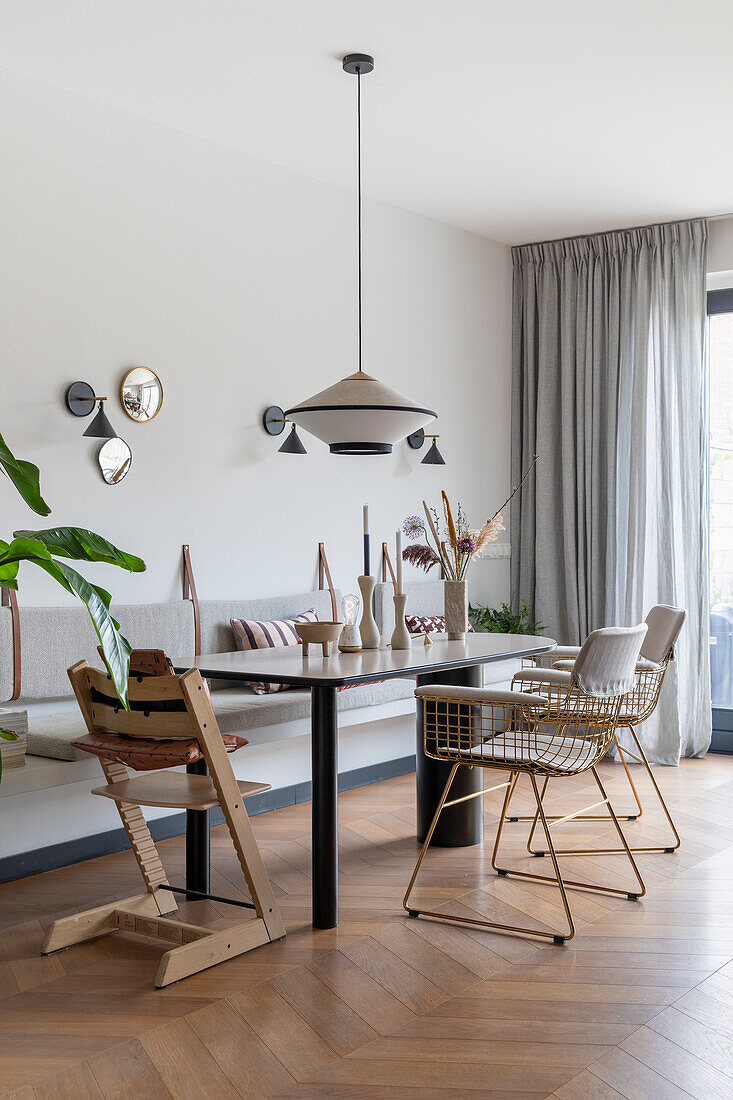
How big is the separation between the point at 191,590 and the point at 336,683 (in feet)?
5.08

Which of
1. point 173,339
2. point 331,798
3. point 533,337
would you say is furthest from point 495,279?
point 331,798

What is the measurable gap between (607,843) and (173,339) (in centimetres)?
261

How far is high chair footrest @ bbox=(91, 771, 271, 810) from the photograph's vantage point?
2842 mm

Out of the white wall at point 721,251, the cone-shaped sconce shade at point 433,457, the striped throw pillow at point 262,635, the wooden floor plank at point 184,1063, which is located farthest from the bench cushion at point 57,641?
the white wall at point 721,251

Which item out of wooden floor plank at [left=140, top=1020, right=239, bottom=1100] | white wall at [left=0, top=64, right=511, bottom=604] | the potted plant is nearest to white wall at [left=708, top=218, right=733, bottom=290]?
white wall at [left=0, top=64, right=511, bottom=604]

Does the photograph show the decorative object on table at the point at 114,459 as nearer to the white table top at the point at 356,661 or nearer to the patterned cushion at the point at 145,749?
the white table top at the point at 356,661

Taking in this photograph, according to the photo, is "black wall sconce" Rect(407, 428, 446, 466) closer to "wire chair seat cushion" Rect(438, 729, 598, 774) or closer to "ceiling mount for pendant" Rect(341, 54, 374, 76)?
"ceiling mount for pendant" Rect(341, 54, 374, 76)

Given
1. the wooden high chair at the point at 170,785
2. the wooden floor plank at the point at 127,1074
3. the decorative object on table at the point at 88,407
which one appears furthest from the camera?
the decorative object on table at the point at 88,407

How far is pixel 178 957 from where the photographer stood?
269 centimetres

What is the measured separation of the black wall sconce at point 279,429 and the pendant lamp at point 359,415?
120cm

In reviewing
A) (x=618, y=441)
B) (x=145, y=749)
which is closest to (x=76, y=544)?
(x=145, y=749)

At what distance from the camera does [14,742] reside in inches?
129

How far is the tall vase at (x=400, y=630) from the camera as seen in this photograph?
146 inches

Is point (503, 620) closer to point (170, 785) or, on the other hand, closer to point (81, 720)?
point (81, 720)
